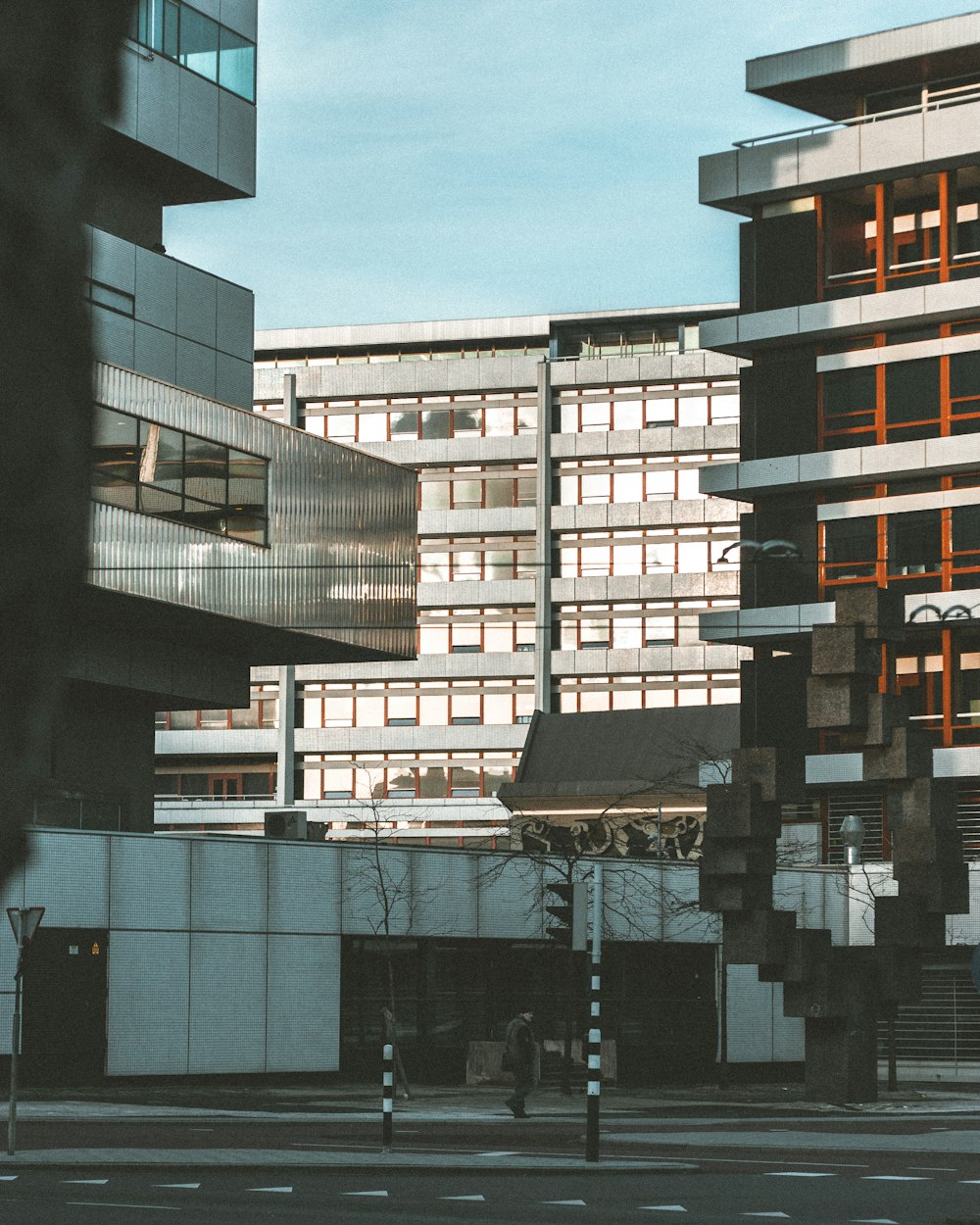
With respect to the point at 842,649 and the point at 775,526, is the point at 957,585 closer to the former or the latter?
the point at 775,526

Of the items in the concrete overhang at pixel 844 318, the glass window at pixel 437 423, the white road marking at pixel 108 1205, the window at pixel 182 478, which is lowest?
the white road marking at pixel 108 1205

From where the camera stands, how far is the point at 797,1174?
19031 mm

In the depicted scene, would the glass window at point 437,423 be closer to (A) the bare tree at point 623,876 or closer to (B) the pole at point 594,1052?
(A) the bare tree at point 623,876

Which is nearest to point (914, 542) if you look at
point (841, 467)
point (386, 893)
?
point (841, 467)

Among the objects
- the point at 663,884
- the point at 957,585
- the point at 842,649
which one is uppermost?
the point at 957,585

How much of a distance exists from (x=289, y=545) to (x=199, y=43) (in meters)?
10.4

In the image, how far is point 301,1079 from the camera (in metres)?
37.1

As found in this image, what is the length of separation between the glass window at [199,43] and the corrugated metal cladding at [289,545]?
24.8 ft

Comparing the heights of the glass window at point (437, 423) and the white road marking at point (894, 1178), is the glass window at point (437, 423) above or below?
above

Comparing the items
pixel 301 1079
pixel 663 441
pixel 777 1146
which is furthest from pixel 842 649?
pixel 663 441

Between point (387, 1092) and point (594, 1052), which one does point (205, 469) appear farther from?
point (594, 1052)

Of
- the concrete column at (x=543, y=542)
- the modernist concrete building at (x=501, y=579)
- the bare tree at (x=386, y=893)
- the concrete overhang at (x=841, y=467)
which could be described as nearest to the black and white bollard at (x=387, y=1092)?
the bare tree at (x=386, y=893)

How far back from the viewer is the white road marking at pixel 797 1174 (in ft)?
61.3

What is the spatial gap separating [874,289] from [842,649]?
24.0 m
